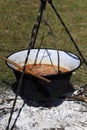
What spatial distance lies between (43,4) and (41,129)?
1.35m

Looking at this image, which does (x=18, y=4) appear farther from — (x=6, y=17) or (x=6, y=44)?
(x=6, y=44)

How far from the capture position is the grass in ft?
18.7

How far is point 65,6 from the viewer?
9.12 metres

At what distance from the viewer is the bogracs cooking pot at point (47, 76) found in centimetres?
412

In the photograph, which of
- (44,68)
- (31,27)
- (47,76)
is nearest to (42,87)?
(47,76)

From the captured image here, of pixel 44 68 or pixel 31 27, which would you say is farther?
pixel 31 27

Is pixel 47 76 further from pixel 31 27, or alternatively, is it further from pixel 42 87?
pixel 31 27

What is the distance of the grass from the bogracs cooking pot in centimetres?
67

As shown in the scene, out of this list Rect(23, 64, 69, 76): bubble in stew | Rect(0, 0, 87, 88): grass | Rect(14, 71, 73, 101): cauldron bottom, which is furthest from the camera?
Rect(0, 0, 87, 88): grass

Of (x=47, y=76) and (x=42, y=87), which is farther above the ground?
(x=47, y=76)

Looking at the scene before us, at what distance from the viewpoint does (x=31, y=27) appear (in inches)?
303

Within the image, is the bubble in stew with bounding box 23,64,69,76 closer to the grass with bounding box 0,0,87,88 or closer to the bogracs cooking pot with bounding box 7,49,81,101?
the bogracs cooking pot with bounding box 7,49,81,101

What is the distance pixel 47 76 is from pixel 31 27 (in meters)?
3.81

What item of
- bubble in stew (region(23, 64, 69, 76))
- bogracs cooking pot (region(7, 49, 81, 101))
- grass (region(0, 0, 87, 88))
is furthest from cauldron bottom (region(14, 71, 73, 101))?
grass (region(0, 0, 87, 88))
